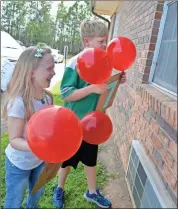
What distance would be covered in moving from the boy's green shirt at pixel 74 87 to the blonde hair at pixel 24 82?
34 cm

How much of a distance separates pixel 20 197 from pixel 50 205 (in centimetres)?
68

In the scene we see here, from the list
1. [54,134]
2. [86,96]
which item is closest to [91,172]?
[86,96]

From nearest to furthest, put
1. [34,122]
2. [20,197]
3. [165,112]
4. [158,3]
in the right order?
[34,122] < [165,112] < [20,197] < [158,3]

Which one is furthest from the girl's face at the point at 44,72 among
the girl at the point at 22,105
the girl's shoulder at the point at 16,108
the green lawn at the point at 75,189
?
the green lawn at the point at 75,189

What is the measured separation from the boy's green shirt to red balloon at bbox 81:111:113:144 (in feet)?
1.07

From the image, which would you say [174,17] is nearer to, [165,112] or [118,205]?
[165,112]

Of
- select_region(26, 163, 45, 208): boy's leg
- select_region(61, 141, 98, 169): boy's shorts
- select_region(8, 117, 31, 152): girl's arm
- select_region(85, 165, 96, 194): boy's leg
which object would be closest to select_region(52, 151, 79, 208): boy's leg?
select_region(61, 141, 98, 169): boy's shorts

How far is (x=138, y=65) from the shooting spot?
9.22 ft

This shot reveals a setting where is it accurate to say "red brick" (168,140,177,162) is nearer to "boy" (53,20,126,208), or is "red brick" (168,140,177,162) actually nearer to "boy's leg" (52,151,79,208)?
"boy" (53,20,126,208)

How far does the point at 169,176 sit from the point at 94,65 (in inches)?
30.0

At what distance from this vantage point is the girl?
1.58 meters

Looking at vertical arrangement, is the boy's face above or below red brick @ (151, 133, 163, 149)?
above

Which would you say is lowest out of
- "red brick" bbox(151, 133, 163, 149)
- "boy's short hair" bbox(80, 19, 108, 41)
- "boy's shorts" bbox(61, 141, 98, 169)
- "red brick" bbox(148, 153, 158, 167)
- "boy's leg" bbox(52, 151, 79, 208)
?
"boy's leg" bbox(52, 151, 79, 208)

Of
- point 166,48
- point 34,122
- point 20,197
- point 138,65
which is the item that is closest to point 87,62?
point 34,122
